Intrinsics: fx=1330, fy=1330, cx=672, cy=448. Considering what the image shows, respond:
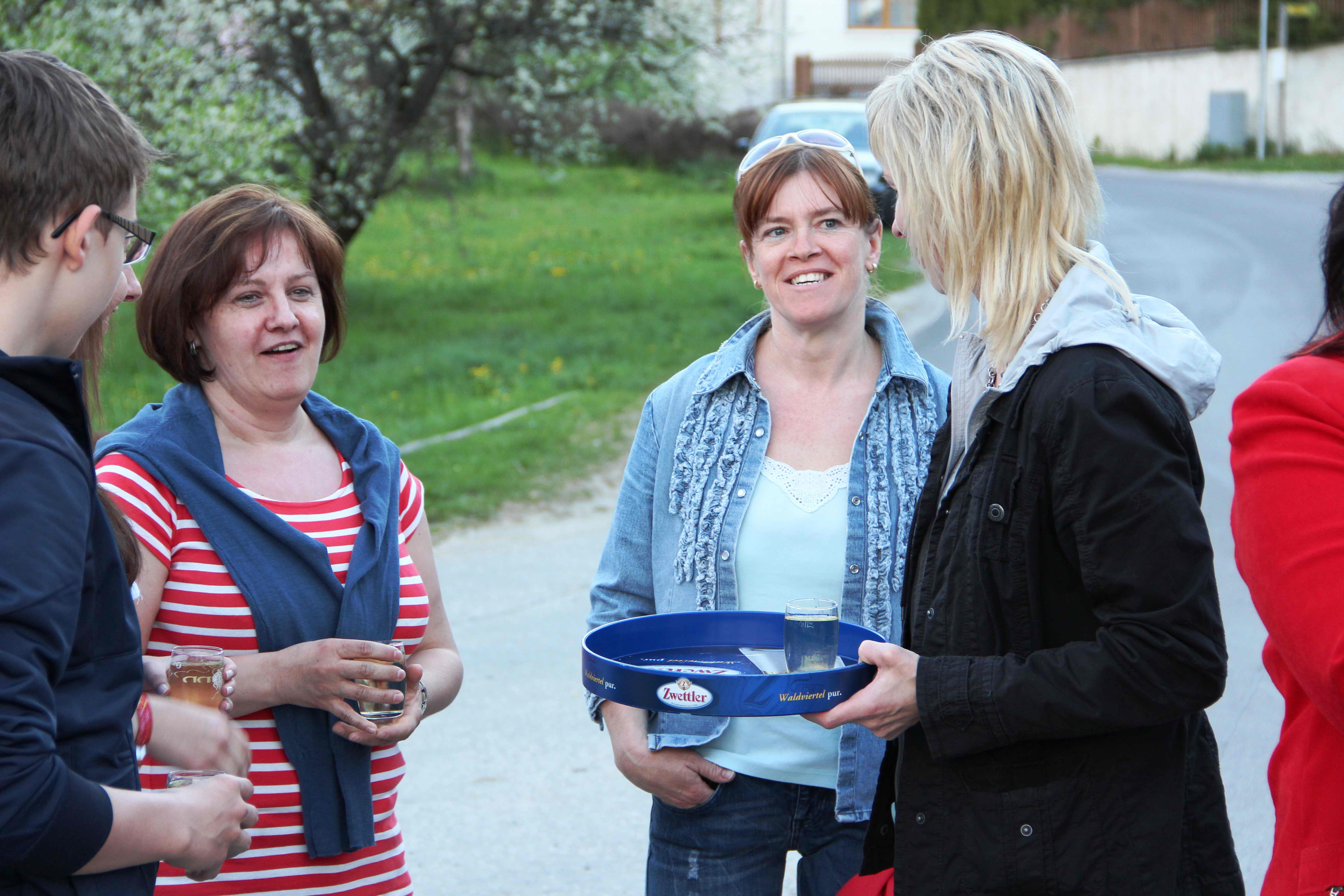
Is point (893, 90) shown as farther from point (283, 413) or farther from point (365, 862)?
point (365, 862)

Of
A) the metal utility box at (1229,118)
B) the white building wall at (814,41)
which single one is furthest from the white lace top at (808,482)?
the metal utility box at (1229,118)

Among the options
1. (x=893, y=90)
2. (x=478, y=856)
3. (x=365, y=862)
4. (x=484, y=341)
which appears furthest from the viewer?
(x=484, y=341)

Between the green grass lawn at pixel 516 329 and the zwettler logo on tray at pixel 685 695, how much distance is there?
5.21 metres

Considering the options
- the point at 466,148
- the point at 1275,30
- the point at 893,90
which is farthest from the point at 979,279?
→ the point at 1275,30

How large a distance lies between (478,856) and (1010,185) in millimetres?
3119

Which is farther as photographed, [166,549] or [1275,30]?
[1275,30]

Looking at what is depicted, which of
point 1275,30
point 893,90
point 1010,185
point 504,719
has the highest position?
point 1275,30

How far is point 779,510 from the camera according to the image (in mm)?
2727

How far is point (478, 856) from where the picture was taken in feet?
14.3

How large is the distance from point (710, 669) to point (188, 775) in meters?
0.90

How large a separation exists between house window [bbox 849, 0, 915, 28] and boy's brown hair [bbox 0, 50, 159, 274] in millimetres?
47919

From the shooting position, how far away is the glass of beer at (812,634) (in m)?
2.28

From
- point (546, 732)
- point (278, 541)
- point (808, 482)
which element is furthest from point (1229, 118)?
point (278, 541)

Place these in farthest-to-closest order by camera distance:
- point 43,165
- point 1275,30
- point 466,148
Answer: point 1275,30, point 466,148, point 43,165
